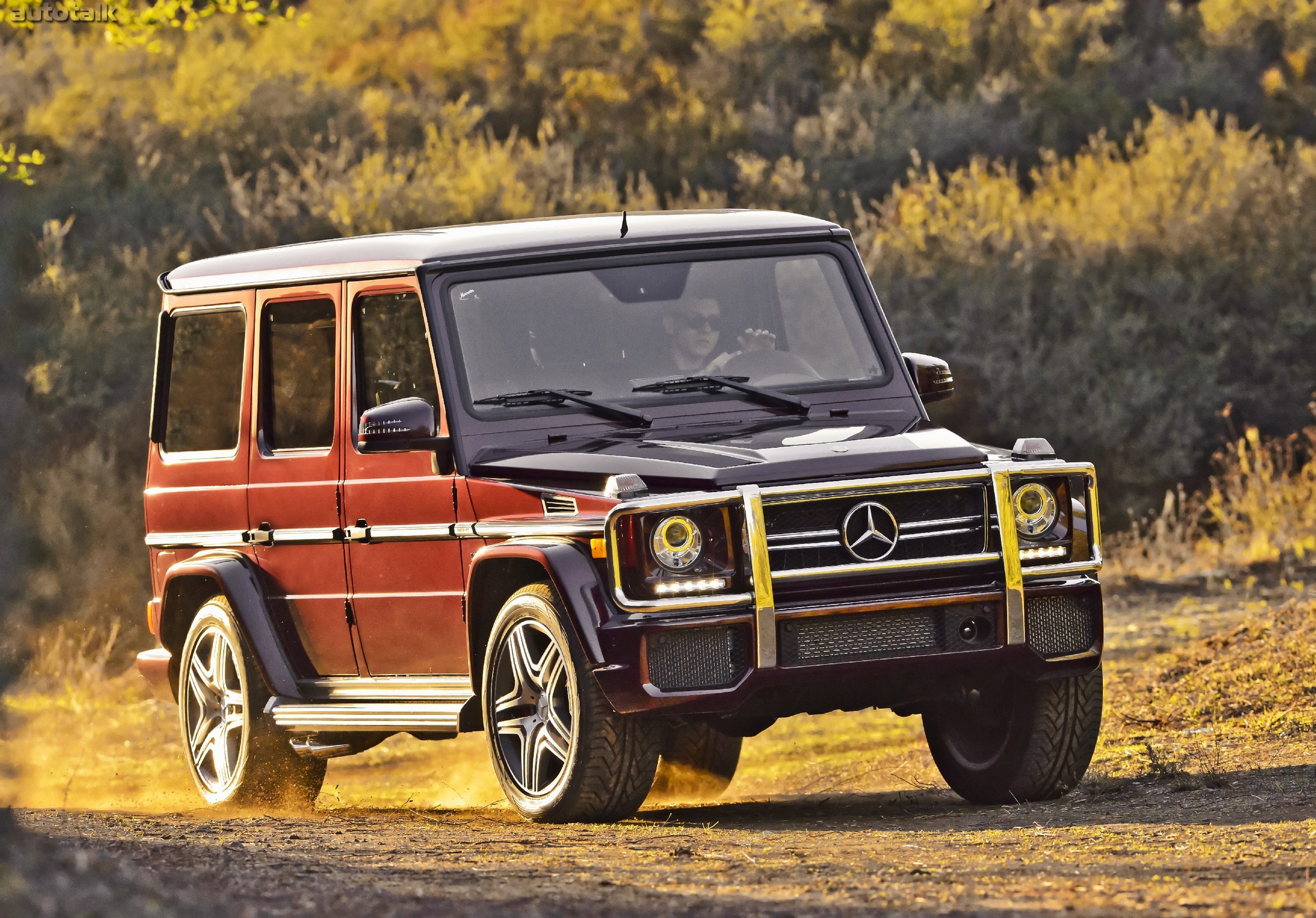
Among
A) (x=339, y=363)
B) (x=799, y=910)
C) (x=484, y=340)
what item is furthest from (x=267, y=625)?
(x=799, y=910)

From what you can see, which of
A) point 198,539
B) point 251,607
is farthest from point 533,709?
point 198,539

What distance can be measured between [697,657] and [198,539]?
11.2ft

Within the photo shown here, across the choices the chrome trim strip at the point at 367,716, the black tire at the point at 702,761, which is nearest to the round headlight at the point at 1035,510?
the chrome trim strip at the point at 367,716

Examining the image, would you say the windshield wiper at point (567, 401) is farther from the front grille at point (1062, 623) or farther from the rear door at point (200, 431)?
the rear door at point (200, 431)

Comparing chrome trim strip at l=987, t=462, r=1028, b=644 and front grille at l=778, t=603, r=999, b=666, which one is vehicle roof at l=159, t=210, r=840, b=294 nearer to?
chrome trim strip at l=987, t=462, r=1028, b=644

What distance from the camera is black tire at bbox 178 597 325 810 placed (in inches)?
368

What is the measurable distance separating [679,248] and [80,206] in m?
13.3

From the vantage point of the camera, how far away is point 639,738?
7.34 m

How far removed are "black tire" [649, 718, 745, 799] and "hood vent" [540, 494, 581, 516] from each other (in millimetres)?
2615

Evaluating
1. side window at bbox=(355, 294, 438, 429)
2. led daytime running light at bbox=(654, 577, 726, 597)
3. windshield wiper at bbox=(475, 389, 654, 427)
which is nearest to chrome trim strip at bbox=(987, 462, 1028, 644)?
led daytime running light at bbox=(654, 577, 726, 597)

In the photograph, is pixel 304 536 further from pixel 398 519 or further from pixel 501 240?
pixel 501 240

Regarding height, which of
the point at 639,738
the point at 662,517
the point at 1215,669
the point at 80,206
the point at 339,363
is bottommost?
the point at 1215,669

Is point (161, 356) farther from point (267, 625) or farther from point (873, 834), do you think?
point (873, 834)

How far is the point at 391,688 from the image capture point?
8.59m
